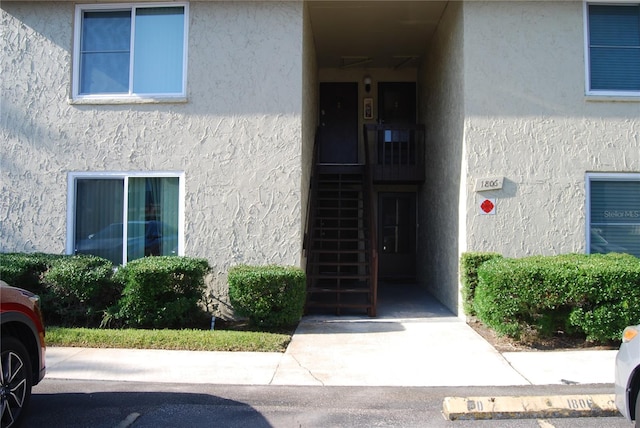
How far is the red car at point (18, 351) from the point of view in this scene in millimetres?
3744

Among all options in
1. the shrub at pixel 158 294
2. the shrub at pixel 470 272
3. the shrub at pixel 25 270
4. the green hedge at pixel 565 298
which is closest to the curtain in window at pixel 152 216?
the shrub at pixel 158 294

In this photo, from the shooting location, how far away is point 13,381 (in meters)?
3.86

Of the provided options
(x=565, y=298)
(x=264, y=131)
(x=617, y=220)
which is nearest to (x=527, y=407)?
(x=565, y=298)

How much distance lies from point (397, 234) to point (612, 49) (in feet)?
20.6

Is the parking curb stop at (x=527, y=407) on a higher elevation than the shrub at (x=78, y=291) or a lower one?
lower

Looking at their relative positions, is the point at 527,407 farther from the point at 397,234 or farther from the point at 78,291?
the point at 397,234

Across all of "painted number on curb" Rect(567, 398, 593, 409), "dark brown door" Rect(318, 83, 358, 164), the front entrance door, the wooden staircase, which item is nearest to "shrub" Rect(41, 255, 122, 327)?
the wooden staircase

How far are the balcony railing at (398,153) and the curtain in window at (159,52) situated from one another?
4.48 m

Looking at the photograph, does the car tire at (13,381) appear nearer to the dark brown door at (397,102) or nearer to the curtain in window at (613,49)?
the curtain in window at (613,49)

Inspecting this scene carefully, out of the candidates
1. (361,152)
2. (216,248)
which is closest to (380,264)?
(361,152)

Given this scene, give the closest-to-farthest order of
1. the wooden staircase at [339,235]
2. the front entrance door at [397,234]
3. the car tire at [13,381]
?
the car tire at [13,381] < the wooden staircase at [339,235] < the front entrance door at [397,234]

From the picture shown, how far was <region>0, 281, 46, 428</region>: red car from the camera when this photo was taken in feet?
12.3

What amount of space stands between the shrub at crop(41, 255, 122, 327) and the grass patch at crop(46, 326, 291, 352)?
0.49 meters

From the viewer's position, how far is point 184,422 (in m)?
4.21
